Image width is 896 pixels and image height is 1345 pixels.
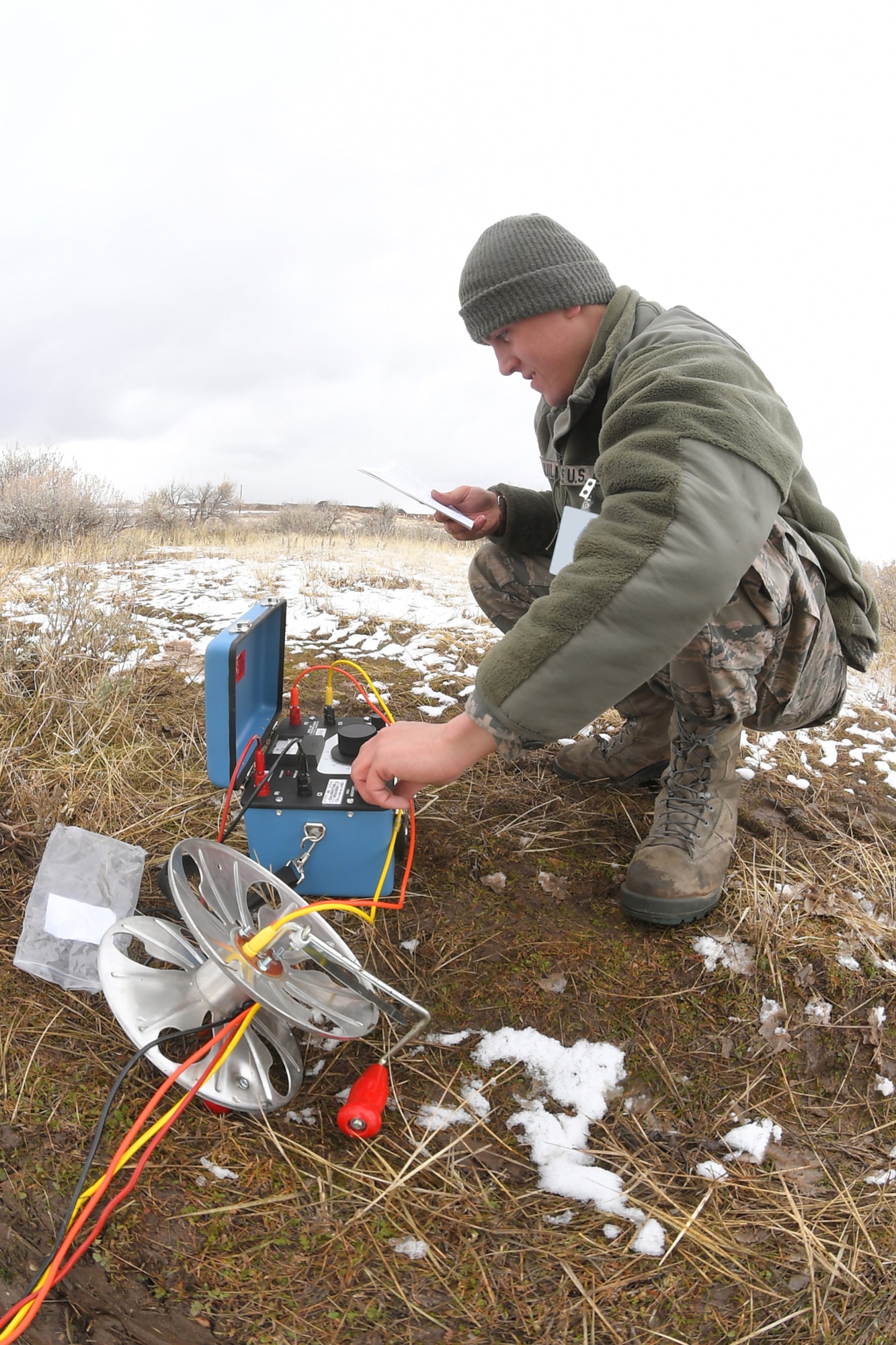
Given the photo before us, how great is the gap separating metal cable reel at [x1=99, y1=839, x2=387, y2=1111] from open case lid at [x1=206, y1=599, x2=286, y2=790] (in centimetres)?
39

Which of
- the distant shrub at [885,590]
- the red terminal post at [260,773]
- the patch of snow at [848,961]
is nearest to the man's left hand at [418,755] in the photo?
the red terminal post at [260,773]

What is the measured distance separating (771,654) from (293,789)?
132 centimetres

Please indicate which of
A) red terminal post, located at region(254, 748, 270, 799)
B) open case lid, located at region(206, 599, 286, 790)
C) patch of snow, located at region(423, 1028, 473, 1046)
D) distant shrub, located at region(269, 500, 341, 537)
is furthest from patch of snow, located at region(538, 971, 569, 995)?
distant shrub, located at region(269, 500, 341, 537)

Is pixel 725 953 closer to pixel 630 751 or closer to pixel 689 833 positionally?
pixel 689 833

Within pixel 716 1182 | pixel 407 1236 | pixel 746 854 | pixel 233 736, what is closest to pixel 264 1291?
pixel 407 1236

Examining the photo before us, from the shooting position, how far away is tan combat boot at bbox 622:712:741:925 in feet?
6.26

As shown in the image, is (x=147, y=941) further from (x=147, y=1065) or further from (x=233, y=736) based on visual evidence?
(x=233, y=736)

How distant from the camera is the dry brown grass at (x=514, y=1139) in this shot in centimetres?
121

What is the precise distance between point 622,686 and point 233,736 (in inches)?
40.0

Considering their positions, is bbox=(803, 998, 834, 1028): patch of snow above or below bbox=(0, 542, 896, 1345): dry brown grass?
above

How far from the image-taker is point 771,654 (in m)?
1.88

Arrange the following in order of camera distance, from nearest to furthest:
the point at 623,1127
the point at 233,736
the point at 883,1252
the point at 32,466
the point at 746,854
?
1. the point at 883,1252
2. the point at 623,1127
3. the point at 233,736
4. the point at 746,854
5. the point at 32,466

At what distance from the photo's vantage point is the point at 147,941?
158 cm

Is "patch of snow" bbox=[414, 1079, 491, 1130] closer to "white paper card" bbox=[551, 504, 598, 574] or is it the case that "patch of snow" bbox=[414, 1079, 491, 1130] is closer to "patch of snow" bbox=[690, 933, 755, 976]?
"patch of snow" bbox=[690, 933, 755, 976]
